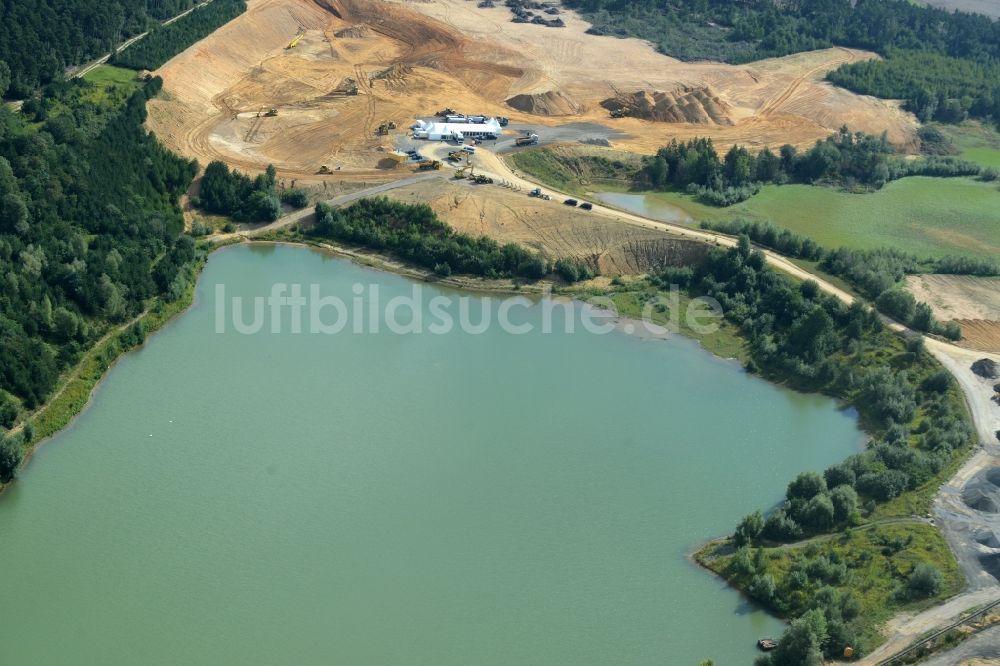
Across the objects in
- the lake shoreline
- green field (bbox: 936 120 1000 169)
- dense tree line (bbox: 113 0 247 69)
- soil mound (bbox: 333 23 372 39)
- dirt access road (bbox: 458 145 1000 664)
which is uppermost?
dirt access road (bbox: 458 145 1000 664)

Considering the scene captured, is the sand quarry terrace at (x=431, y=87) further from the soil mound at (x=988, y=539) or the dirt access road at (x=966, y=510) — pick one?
the soil mound at (x=988, y=539)

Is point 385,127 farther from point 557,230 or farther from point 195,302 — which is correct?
point 195,302

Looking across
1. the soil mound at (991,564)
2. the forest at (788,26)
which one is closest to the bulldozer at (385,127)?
the forest at (788,26)

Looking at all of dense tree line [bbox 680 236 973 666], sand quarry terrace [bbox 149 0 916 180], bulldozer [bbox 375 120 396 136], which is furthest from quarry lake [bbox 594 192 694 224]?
bulldozer [bbox 375 120 396 136]

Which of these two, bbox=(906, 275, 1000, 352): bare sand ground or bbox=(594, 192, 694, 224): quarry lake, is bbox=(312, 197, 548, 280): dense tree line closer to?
bbox=(594, 192, 694, 224): quarry lake

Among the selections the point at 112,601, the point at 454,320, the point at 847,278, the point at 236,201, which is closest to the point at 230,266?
the point at 236,201
